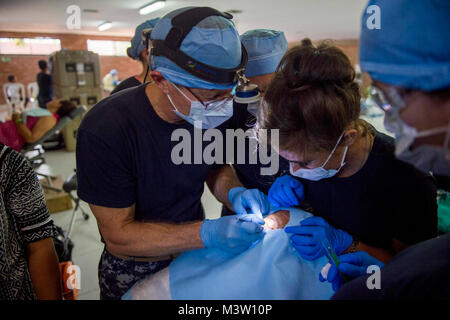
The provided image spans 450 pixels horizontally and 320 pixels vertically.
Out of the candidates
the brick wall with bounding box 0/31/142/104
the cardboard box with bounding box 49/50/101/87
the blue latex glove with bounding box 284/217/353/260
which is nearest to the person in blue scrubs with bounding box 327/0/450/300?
the blue latex glove with bounding box 284/217/353/260

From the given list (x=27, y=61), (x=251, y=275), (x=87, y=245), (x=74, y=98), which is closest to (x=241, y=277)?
(x=251, y=275)

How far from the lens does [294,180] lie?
1367 mm

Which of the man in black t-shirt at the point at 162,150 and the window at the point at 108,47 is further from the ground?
the window at the point at 108,47

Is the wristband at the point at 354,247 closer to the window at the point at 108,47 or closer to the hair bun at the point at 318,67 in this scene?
the hair bun at the point at 318,67

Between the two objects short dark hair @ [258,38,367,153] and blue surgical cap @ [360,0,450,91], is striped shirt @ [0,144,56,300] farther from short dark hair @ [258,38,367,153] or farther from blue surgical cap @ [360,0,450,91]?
blue surgical cap @ [360,0,450,91]

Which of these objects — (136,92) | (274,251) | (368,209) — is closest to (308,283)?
(274,251)

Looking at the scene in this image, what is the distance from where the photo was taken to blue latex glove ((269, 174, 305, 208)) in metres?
1.31

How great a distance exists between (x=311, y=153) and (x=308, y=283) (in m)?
0.43

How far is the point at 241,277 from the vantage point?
979 millimetres

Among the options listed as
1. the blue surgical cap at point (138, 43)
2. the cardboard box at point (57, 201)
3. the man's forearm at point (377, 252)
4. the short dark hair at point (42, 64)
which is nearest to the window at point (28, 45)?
the short dark hair at point (42, 64)

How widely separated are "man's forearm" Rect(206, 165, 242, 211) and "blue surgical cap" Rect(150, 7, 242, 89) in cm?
61

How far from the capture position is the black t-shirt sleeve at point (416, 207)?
37.7 inches

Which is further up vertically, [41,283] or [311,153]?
[311,153]

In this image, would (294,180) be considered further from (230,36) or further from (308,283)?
(230,36)
